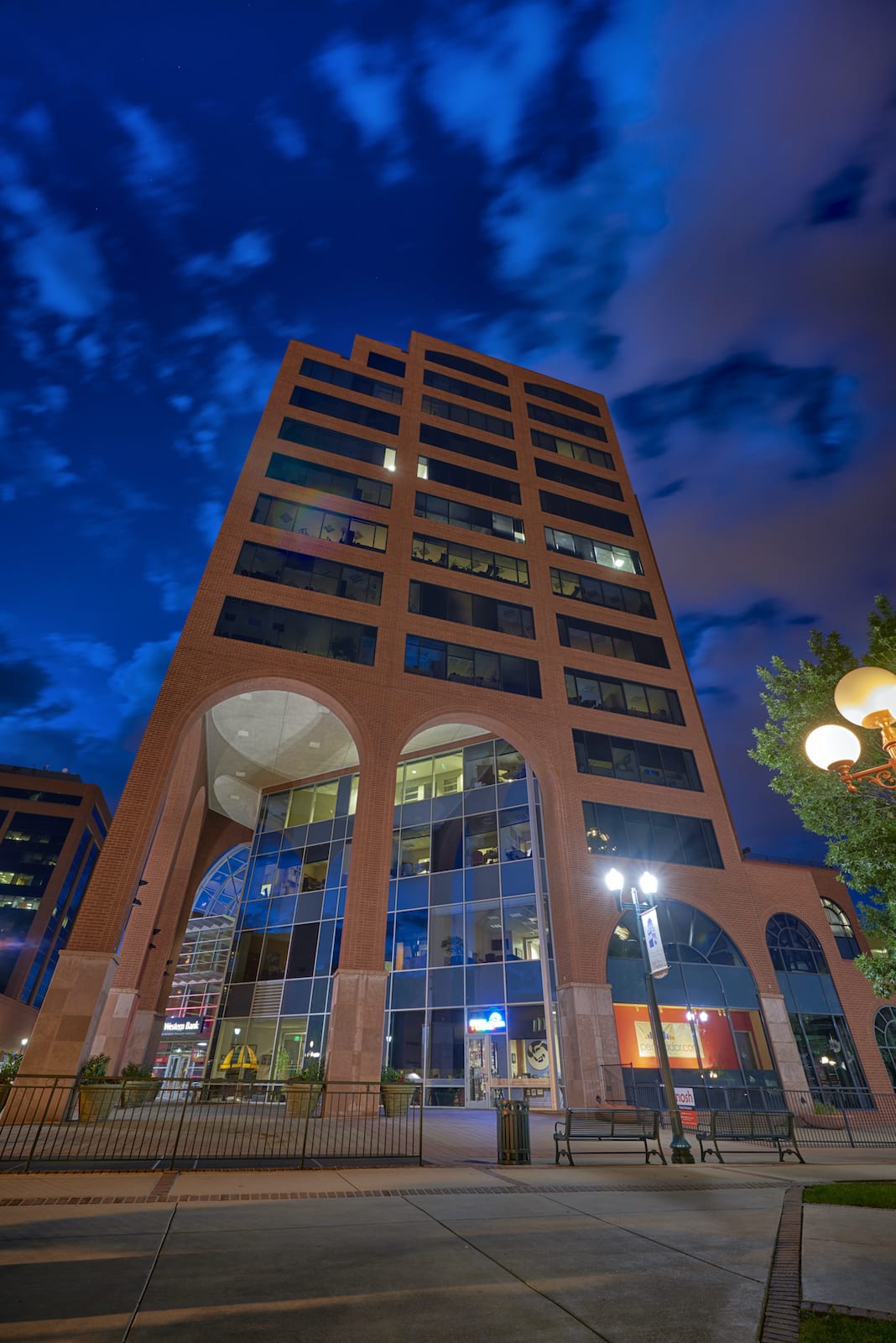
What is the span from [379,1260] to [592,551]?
3424 cm

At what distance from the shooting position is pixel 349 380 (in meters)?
36.6

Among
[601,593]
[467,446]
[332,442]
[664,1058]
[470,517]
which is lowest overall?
[664,1058]

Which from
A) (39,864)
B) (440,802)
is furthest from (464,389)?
(39,864)

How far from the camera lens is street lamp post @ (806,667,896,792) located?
6801 mm

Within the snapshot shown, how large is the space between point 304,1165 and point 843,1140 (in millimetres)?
16742

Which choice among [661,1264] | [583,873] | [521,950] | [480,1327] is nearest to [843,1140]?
[583,873]

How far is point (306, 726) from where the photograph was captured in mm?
33094

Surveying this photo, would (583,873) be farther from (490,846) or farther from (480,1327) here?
(480,1327)

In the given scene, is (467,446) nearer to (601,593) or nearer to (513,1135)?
(601,593)

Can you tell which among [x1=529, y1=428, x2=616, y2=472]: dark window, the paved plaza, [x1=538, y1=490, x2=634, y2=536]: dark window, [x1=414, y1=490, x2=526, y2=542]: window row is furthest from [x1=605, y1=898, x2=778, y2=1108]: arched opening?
[x1=529, y1=428, x2=616, y2=472]: dark window

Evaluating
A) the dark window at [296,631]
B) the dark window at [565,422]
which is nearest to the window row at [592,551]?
the dark window at [565,422]

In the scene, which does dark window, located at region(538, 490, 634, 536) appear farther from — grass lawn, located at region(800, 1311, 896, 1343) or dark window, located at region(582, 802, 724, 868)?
grass lawn, located at region(800, 1311, 896, 1343)

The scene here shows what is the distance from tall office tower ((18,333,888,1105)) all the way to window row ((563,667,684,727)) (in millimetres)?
146

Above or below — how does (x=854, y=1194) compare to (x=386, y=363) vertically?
below
